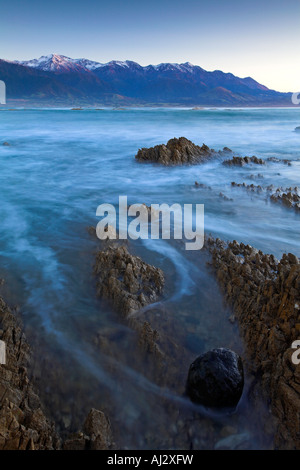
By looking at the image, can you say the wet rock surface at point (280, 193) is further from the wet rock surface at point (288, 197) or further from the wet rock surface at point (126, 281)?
the wet rock surface at point (126, 281)

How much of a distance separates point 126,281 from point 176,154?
970 centimetres

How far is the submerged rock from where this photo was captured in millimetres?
2668

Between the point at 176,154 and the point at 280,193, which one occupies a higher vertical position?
the point at 176,154

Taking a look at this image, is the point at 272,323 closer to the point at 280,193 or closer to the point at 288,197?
the point at 288,197

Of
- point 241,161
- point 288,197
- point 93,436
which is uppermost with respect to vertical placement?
point 241,161

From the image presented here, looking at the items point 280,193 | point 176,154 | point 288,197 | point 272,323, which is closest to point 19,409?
point 272,323

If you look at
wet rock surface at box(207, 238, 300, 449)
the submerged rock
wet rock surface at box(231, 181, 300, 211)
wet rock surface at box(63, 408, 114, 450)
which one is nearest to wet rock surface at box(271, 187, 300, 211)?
wet rock surface at box(231, 181, 300, 211)

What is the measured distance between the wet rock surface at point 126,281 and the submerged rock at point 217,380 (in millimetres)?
1278

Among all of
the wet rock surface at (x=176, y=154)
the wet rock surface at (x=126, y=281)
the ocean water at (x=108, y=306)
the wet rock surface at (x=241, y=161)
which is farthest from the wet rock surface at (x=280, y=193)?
the wet rock surface at (x=126, y=281)

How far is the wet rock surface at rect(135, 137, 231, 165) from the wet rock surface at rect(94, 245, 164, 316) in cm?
890

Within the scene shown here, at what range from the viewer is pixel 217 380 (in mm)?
2682

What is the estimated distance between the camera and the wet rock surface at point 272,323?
2443 millimetres
